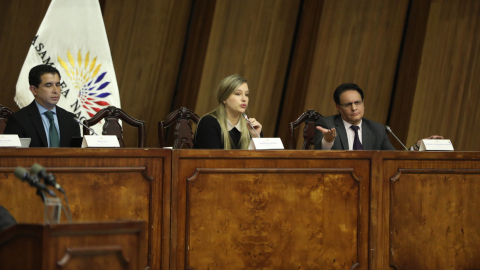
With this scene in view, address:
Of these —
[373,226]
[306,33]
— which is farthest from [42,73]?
[306,33]

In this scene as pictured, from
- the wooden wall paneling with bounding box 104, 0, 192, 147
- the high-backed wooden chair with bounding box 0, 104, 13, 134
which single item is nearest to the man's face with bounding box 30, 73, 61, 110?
the high-backed wooden chair with bounding box 0, 104, 13, 134

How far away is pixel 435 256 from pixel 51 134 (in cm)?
232

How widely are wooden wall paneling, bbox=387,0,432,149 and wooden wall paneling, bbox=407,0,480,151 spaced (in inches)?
4.3

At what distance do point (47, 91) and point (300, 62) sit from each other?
2745 mm

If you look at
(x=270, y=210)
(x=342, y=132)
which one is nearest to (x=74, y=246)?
(x=270, y=210)

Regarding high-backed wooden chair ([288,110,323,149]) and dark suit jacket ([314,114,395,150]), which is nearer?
dark suit jacket ([314,114,395,150])

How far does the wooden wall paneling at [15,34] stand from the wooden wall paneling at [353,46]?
256 centimetres

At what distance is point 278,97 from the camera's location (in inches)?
211

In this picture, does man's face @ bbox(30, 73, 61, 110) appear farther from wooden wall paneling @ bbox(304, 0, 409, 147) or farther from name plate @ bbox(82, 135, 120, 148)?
wooden wall paneling @ bbox(304, 0, 409, 147)

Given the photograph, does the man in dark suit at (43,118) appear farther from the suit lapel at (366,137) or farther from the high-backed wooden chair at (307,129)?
the suit lapel at (366,137)

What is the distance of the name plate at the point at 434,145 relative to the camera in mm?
2963

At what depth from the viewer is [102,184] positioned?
7.89 feet

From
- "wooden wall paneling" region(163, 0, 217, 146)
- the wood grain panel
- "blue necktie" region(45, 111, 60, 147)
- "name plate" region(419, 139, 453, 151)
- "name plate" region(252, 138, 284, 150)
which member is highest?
"wooden wall paneling" region(163, 0, 217, 146)

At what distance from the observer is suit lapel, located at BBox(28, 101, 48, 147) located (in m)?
3.16
